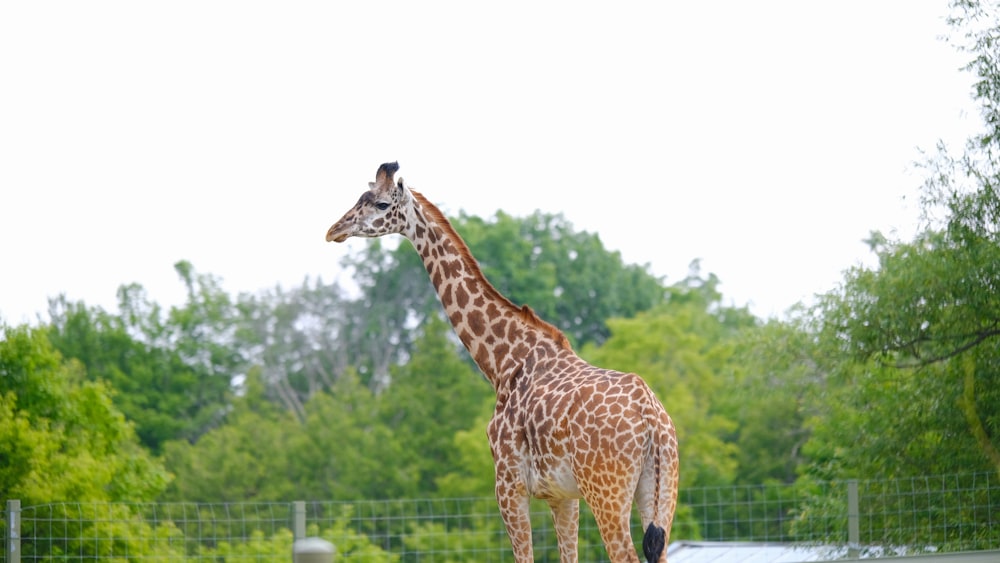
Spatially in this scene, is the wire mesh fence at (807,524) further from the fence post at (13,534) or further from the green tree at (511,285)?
the green tree at (511,285)

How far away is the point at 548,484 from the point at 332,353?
1770 inches

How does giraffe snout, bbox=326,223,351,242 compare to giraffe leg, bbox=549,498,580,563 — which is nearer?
giraffe leg, bbox=549,498,580,563

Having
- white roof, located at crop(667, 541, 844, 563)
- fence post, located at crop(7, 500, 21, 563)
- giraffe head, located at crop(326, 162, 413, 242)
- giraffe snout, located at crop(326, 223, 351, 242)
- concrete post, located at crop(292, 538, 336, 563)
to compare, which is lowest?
white roof, located at crop(667, 541, 844, 563)

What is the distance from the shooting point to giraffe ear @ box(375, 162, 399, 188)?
7.48 metres

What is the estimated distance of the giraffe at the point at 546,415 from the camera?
20.6ft

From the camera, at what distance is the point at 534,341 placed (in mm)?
7242

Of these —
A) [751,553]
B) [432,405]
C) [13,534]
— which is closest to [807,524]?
[751,553]

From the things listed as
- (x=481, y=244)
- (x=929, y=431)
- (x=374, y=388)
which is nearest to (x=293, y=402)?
(x=374, y=388)

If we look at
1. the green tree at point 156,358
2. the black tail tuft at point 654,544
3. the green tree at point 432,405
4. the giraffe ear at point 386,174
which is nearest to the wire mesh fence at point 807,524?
the giraffe ear at point 386,174

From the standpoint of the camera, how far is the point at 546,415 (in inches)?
260

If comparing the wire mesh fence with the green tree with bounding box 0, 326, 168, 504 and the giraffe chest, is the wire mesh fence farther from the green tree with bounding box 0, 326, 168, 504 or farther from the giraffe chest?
the giraffe chest

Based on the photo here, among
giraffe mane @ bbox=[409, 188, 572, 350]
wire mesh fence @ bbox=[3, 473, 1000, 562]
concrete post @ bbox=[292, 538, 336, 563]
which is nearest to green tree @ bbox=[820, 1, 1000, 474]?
wire mesh fence @ bbox=[3, 473, 1000, 562]

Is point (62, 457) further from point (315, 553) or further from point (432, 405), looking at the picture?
point (432, 405)

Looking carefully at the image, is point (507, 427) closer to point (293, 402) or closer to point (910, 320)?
point (910, 320)
